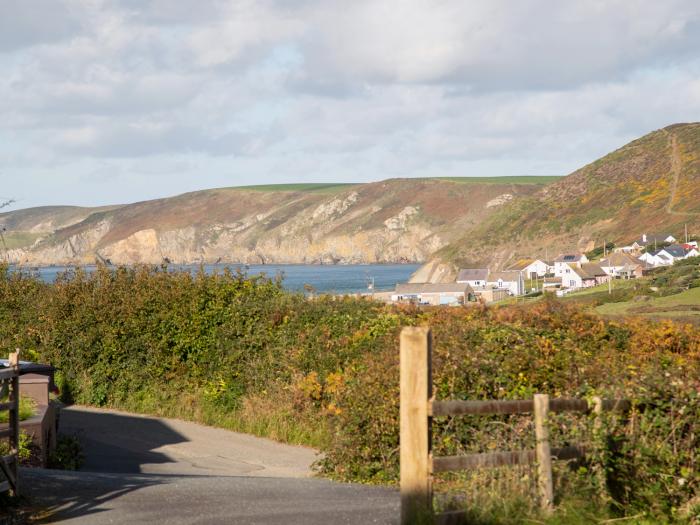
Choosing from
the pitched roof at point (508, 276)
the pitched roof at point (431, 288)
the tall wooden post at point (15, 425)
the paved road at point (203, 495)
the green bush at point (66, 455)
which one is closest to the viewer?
the paved road at point (203, 495)

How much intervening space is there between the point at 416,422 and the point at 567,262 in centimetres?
11488

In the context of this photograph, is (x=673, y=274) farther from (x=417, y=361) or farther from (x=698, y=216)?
(x=698, y=216)

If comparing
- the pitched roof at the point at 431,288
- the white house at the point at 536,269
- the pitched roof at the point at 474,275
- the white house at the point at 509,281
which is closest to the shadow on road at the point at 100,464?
the pitched roof at the point at 431,288

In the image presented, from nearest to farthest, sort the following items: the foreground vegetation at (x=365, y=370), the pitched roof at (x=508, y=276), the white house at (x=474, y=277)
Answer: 1. the foreground vegetation at (x=365, y=370)
2. the pitched roof at (x=508, y=276)
3. the white house at (x=474, y=277)

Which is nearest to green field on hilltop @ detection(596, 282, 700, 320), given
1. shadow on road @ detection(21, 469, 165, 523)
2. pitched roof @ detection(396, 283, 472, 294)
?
shadow on road @ detection(21, 469, 165, 523)

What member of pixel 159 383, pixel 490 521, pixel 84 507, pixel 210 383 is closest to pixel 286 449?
pixel 210 383

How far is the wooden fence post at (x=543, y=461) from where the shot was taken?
802 cm

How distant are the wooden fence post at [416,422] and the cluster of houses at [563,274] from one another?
7990cm

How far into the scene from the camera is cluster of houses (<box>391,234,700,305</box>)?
9631cm

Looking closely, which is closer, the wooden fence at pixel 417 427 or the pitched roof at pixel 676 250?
the wooden fence at pixel 417 427

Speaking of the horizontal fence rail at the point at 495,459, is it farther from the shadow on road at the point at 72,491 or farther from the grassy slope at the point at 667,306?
the grassy slope at the point at 667,306

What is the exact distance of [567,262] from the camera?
11881 cm

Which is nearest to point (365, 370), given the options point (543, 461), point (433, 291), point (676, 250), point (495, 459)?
point (543, 461)

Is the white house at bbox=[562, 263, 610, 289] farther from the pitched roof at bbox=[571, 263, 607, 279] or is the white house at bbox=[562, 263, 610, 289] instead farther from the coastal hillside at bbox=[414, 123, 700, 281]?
the coastal hillside at bbox=[414, 123, 700, 281]
